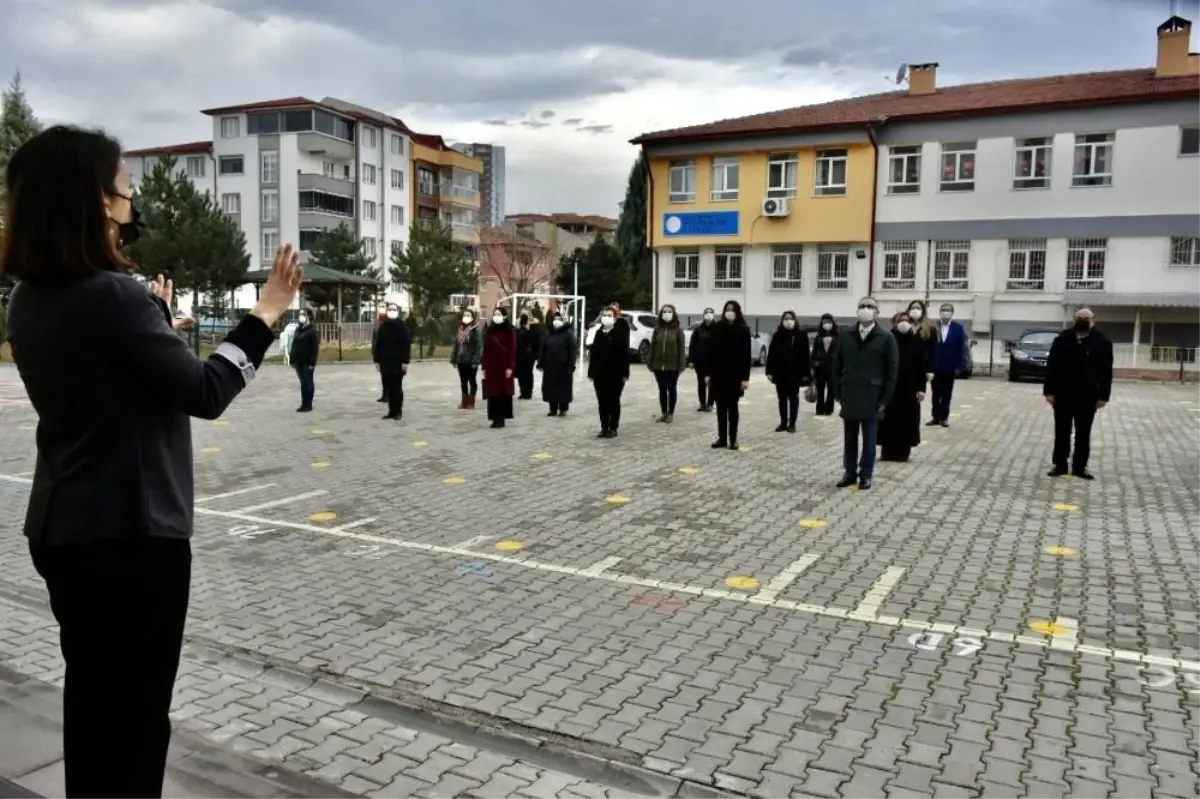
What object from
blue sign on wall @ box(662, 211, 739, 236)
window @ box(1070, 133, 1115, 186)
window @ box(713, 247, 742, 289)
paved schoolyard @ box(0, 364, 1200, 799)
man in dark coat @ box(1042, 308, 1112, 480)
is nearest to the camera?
paved schoolyard @ box(0, 364, 1200, 799)

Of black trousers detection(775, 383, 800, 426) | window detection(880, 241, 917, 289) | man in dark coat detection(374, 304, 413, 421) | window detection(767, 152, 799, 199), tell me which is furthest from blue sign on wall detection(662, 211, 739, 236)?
black trousers detection(775, 383, 800, 426)

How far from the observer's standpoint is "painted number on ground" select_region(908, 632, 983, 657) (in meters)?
5.00

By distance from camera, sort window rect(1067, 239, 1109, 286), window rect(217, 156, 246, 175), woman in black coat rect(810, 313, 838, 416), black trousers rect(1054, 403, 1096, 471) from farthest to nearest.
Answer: window rect(217, 156, 246, 175)
window rect(1067, 239, 1109, 286)
woman in black coat rect(810, 313, 838, 416)
black trousers rect(1054, 403, 1096, 471)

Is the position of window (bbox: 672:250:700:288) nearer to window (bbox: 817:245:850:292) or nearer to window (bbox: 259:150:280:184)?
window (bbox: 817:245:850:292)

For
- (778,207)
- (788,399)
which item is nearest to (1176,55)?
(778,207)

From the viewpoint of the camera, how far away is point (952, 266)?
3506 cm

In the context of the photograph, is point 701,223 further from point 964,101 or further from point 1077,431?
point 1077,431

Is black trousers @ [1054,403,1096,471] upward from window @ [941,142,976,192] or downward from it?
downward

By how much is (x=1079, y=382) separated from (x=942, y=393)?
16.3 feet

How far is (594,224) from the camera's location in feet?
382

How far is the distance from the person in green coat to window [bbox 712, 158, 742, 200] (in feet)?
80.4

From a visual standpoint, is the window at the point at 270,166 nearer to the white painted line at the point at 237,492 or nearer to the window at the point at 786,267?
the window at the point at 786,267

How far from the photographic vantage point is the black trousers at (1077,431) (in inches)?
399

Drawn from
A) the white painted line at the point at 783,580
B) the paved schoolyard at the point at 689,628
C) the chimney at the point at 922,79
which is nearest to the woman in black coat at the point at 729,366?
the paved schoolyard at the point at 689,628
